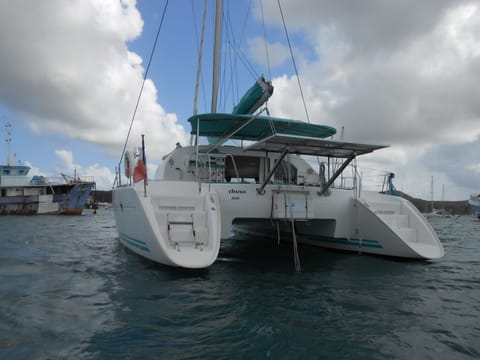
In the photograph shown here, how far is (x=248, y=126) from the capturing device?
8.01 meters

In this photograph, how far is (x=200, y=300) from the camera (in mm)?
4086

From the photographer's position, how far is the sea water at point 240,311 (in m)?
2.84

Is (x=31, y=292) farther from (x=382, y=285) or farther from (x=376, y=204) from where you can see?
(x=376, y=204)

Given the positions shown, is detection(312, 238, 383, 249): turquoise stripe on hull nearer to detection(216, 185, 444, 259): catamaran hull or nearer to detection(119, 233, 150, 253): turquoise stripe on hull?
detection(216, 185, 444, 259): catamaran hull

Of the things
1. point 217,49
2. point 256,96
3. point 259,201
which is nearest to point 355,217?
point 259,201

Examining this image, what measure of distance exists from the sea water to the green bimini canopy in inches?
118

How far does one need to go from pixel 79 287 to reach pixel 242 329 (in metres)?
2.65

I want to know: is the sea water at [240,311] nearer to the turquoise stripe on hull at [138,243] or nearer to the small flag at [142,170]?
the turquoise stripe on hull at [138,243]

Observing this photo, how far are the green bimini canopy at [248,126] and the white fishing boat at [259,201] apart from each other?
0.02m

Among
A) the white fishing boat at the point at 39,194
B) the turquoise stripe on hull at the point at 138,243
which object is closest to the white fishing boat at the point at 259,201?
the turquoise stripe on hull at the point at 138,243

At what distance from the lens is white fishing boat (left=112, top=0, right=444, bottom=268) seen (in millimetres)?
5598

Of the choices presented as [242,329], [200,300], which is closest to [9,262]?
[200,300]

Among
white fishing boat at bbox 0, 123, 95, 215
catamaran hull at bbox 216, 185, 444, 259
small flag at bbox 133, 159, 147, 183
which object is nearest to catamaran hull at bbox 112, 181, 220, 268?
small flag at bbox 133, 159, 147, 183

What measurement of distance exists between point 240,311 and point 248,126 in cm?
502
